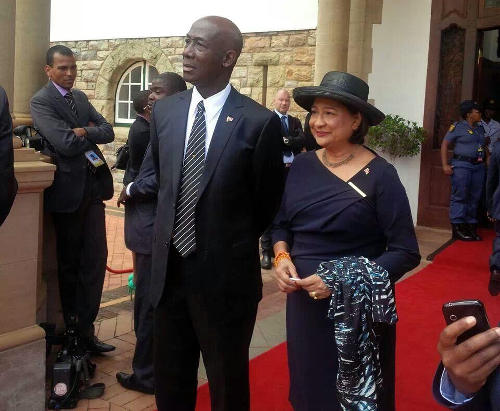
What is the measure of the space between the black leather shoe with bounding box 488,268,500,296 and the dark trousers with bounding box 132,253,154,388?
3428mm

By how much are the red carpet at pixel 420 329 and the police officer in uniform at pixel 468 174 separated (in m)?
0.31

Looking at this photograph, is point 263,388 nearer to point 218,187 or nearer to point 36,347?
point 36,347

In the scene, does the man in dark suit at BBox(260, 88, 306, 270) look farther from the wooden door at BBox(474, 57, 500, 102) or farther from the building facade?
the wooden door at BBox(474, 57, 500, 102)

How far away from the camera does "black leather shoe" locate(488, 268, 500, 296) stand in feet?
17.8

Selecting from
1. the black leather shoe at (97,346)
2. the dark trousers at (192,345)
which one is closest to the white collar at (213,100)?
the dark trousers at (192,345)

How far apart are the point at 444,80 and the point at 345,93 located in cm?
668

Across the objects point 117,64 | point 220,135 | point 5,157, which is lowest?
point 5,157

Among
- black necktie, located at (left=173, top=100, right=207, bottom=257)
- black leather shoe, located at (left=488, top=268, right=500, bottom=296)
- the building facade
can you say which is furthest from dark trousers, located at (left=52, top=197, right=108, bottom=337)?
the building facade

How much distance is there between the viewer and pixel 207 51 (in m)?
2.47

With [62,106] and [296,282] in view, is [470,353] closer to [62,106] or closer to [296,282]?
[296,282]

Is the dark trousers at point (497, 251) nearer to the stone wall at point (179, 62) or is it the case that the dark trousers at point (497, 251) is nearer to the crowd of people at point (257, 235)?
the crowd of people at point (257, 235)

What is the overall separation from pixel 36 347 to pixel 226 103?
168cm

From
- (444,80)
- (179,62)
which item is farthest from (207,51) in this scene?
(179,62)

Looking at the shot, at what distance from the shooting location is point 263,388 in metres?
3.64
